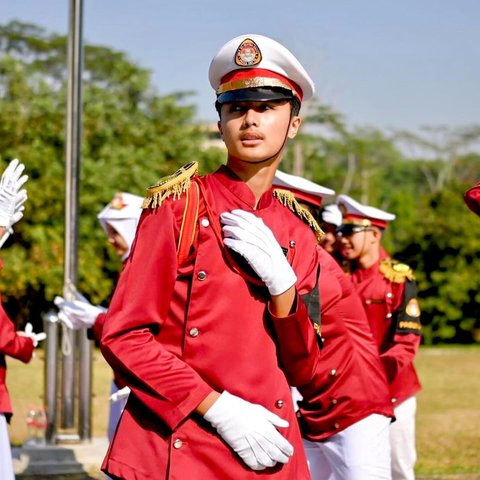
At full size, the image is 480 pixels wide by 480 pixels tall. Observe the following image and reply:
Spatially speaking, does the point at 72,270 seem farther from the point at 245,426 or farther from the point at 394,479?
the point at 245,426

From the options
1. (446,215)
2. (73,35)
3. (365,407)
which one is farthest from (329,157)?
(365,407)

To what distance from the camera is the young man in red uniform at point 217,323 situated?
115 inches

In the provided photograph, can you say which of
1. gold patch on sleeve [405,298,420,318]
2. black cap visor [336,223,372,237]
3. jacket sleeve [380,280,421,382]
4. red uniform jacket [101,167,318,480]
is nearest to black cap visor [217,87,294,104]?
red uniform jacket [101,167,318,480]

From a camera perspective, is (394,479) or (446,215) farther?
(446,215)

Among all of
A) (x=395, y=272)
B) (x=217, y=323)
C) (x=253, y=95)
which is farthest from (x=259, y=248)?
(x=395, y=272)

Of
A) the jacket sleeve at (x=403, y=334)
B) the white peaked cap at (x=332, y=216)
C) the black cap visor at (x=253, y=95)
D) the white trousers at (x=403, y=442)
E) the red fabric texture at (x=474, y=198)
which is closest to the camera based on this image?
the black cap visor at (x=253, y=95)

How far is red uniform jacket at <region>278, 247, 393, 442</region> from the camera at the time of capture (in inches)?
202

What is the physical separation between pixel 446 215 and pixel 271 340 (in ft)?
77.0

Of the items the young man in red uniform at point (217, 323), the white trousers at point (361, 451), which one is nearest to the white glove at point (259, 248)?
the young man in red uniform at point (217, 323)

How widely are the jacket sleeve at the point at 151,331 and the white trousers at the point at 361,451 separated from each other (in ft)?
8.09

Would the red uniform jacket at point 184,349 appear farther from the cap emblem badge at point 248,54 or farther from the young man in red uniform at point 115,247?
the young man in red uniform at point 115,247

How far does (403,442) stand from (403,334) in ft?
3.42

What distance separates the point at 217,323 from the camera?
3.01m

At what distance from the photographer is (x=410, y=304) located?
655 centimetres
